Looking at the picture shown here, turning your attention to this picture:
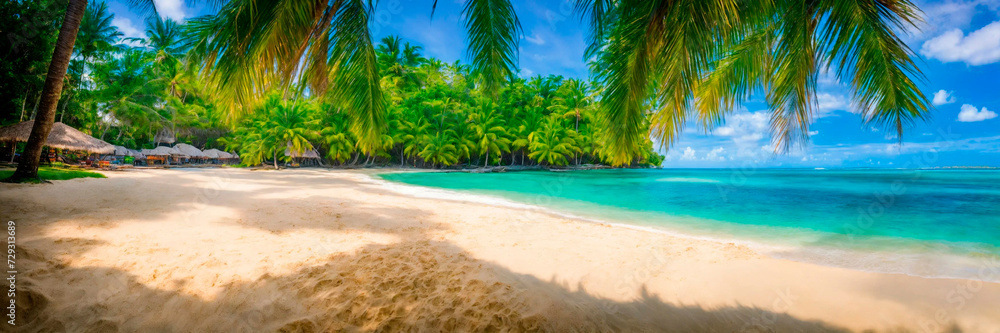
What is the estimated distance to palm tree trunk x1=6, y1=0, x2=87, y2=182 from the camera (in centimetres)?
571

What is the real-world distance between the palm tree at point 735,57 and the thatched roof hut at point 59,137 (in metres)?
14.3

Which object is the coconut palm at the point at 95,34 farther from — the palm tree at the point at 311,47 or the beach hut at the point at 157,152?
the palm tree at the point at 311,47

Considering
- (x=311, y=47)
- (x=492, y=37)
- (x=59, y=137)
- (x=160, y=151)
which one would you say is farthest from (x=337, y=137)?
(x=492, y=37)

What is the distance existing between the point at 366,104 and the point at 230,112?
1265 mm

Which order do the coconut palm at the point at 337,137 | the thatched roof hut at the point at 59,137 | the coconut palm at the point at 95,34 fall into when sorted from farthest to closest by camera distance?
the coconut palm at the point at 337,137, the coconut palm at the point at 95,34, the thatched roof hut at the point at 59,137

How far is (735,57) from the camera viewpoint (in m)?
3.64

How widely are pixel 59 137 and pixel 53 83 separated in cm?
698

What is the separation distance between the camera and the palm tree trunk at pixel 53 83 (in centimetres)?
571

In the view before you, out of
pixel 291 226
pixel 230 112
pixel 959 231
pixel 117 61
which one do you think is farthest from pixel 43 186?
pixel 117 61

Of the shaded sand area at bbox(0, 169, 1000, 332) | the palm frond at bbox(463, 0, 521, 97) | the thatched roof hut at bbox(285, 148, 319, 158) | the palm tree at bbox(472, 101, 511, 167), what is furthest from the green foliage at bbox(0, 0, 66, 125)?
the palm tree at bbox(472, 101, 511, 167)

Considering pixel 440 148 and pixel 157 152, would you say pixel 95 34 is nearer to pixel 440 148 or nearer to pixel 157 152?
pixel 157 152

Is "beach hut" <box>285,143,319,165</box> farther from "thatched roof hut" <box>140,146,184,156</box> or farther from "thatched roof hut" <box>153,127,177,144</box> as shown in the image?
"thatched roof hut" <box>153,127,177,144</box>

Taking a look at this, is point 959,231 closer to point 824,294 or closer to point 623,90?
point 824,294

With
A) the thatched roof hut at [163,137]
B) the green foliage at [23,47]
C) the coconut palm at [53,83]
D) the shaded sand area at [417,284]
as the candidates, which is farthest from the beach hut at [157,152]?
the shaded sand area at [417,284]
